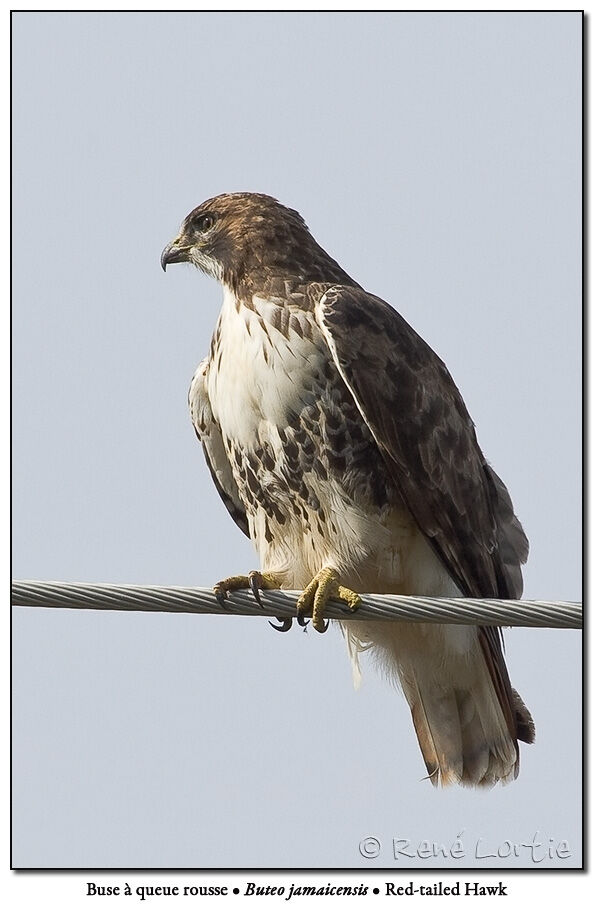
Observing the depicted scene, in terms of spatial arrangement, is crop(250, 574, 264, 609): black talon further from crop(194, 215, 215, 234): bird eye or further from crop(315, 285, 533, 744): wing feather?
crop(194, 215, 215, 234): bird eye

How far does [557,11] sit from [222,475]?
8.50 ft

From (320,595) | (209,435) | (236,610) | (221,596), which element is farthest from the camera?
(209,435)

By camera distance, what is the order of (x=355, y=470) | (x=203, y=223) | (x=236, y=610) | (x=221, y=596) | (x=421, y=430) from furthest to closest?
(x=203, y=223), (x=421, y=430), (x=355, y=470), (x=221, y=596), (x=236, y=610)

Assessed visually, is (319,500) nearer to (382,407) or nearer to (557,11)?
(382,407)

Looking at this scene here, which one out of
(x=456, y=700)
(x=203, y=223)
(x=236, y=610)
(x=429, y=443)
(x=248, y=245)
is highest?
(x=203, y=223)

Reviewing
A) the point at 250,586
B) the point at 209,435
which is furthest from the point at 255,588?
the point at 209,435

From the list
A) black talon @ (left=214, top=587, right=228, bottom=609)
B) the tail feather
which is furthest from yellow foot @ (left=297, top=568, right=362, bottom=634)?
the tail feather

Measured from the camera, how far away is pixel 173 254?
6746mm

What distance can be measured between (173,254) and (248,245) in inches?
20.0

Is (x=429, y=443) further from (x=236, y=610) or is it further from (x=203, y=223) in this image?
(x=203, y=223)

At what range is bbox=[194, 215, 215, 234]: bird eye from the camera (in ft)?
21.9

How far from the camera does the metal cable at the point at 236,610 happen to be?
448cm
